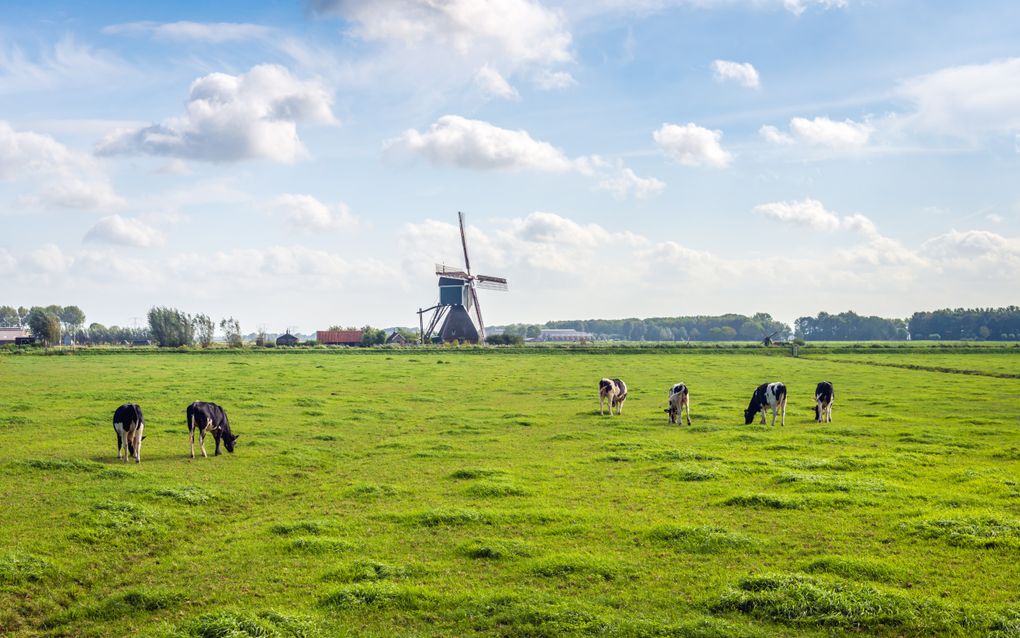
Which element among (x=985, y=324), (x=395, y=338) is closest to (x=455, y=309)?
(x=395, y=338)

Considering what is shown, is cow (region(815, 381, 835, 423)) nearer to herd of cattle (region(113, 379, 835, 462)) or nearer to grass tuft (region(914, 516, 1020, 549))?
herd of cattle (region(113, 379, 835, 462))

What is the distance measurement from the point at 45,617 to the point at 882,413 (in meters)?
28.5

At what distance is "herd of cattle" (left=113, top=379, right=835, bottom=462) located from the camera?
18719mm

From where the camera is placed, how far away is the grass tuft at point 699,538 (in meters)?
11.6

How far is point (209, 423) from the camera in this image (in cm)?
1992

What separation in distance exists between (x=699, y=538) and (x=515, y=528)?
10.5 feet

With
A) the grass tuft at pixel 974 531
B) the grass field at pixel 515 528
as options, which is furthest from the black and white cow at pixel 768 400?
the grass tuft at pixel 974 531

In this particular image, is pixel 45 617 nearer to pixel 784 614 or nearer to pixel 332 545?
pixel 332 545

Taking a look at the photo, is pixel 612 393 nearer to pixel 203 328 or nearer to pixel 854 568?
pixel 854 568

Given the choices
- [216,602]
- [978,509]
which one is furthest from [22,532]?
[978,509]

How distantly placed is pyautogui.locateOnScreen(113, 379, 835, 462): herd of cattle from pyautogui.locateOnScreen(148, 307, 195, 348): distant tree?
103 m

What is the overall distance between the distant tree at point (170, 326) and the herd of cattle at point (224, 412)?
102515 mm

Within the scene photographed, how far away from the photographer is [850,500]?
1442 centimetres

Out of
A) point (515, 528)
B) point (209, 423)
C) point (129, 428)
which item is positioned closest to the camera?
point (515, 528)
